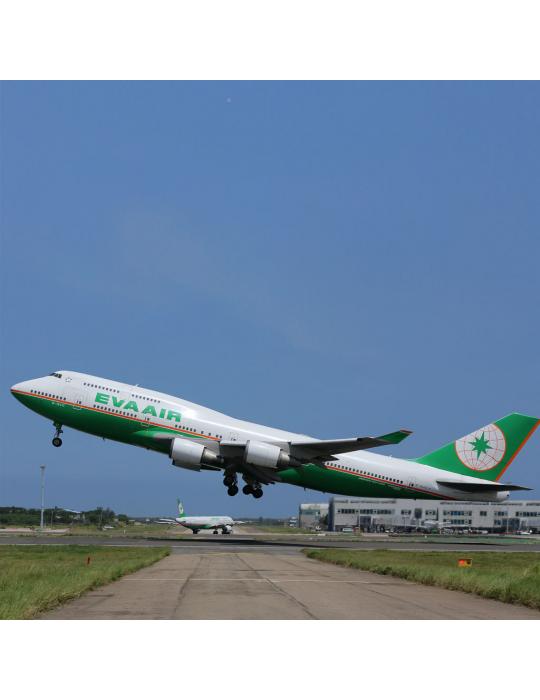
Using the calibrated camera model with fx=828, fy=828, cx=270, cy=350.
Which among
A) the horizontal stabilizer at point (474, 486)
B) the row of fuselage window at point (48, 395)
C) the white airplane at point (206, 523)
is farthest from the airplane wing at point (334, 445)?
the white airplane at point (206, 523)

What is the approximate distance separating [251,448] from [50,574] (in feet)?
93.3

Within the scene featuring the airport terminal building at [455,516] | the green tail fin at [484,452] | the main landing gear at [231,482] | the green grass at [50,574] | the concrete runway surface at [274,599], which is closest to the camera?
the concrete runway surface at [274,599]

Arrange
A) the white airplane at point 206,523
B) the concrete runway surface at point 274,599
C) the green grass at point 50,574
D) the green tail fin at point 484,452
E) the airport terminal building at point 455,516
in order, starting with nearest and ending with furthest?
1. the concrete runway surface at point 274,599
2. the green grass at point 50,574
3. the green tail fin at point 484,452
4. the white airplane at point 206,523
5. the airport terminal building at point 455,516

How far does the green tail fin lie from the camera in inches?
2574

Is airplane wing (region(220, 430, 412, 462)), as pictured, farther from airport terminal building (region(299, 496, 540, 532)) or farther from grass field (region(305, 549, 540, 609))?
airport terminal building (region(299, 496, 540, 532))

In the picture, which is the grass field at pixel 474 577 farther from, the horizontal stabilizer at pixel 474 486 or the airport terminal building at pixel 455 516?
the airport terminal building at pixel 455 516

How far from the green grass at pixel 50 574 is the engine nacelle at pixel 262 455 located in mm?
9626

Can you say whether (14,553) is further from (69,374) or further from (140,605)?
(140,605)

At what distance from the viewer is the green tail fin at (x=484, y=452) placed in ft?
214

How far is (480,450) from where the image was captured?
65.9 metres

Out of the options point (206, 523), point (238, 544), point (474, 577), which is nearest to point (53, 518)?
point (206, 523)

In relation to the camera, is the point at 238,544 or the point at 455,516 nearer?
the point at 238,544

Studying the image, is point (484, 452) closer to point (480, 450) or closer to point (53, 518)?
point (480, 450)

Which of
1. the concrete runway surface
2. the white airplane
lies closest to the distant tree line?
the white airplane
